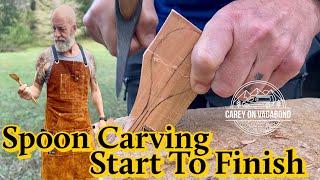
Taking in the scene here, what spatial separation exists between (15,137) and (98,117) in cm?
13

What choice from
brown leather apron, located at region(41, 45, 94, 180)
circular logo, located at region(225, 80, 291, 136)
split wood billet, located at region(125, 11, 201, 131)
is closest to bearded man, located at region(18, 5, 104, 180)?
brown leather apron, located at region(41, 45, 94, 180)

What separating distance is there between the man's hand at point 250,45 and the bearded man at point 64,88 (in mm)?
202

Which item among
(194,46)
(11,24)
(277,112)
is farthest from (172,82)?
(11,24)

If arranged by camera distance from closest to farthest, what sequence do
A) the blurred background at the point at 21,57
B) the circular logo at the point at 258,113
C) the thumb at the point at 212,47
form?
the thumb at the point at 212,47
the circular logo at the point at 258,113
the blurred background at the point at 21,57

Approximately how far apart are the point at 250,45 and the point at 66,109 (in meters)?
0.30

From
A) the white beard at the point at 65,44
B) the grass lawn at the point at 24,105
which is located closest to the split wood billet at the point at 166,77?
the white beard at the point at 65,44

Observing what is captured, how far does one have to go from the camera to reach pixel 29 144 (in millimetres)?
720

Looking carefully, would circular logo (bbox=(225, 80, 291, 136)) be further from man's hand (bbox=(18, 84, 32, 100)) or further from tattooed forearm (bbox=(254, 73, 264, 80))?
man's hand (bbox=(18, 84, 32, 100))

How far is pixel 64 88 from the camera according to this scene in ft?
2.43

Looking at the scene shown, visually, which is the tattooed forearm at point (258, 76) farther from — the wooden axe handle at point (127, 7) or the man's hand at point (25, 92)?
the man's hand at point (25, 92)

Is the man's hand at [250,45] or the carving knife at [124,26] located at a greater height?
the carving knife at [124,26]

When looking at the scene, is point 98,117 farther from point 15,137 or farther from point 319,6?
point 319,6

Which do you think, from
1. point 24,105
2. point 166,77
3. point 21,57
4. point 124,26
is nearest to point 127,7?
point 124,26

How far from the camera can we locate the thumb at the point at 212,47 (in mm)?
561
